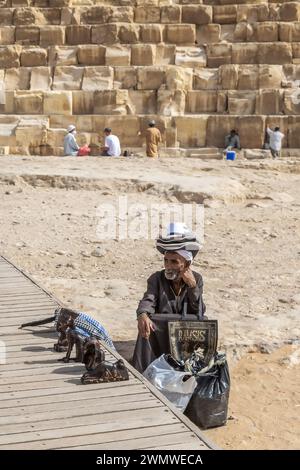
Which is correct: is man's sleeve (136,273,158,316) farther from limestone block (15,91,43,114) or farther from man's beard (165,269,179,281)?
limestone block (15,91,43,114)

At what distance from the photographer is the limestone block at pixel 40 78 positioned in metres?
20.9

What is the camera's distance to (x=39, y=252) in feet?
31.8

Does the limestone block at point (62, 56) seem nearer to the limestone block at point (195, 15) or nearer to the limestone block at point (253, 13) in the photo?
the limestone block at point (195, 15)

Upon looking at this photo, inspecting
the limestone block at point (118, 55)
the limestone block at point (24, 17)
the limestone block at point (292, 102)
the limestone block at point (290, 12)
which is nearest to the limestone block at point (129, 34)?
the limestone block at point (118, 55)

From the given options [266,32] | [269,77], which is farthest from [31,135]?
[266,32]

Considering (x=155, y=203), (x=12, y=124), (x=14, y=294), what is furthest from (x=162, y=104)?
(x=14, y=294)

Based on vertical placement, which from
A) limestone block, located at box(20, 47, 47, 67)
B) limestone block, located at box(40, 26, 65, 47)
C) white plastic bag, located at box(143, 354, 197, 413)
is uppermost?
limestone block, located at box(40, 26, 65, 47)

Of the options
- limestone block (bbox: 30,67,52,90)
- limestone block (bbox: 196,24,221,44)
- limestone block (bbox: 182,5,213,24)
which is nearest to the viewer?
limestone block (bbox: 30,67,52,90)

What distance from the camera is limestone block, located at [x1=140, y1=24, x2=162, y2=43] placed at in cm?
2166

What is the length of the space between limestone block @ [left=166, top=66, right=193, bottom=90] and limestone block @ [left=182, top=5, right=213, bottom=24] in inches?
94.5

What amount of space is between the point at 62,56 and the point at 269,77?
5.78 metres

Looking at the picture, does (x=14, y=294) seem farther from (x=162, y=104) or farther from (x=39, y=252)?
(x=162, y=104)

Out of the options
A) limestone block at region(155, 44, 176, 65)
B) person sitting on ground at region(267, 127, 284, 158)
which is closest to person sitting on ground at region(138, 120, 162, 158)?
person sitting on ground at region(267, 127, 284, 158)

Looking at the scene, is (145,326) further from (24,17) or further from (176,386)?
(24,17)
